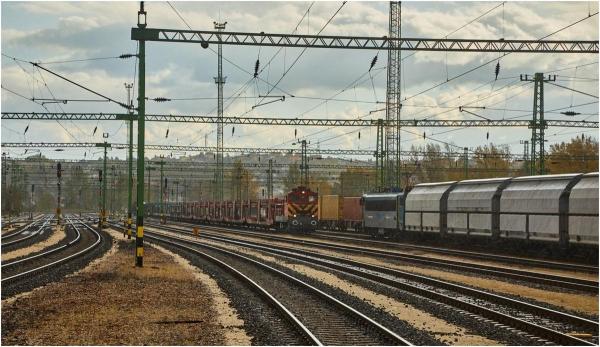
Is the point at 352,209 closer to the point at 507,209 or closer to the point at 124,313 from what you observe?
the point at 507,209

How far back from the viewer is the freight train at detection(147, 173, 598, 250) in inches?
1171

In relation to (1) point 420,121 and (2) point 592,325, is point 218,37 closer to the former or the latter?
(2) point 592,325

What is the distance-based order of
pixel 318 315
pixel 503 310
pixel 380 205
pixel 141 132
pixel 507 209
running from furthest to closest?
pixel 380 205 < pixel 507 209 < pixel 141 132 < pixel 503 310 < pixel 318 315

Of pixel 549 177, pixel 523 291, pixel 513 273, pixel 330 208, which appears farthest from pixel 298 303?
pixel 330 208

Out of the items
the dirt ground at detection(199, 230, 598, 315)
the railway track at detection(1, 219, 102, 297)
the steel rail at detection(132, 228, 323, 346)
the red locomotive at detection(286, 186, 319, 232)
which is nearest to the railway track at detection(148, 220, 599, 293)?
the dirt ground at detection(199, 230, 598, 315)

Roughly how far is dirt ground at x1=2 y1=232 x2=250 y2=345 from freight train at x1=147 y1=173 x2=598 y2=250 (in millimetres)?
14044

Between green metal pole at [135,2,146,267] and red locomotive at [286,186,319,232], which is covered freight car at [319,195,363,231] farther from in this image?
green metal pole at [135,2,146,267]

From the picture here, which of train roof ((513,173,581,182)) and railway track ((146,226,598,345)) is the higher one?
train roof ((513,173,581,182))

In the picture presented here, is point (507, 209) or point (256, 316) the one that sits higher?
point (507, 209)

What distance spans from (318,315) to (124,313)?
400 cm

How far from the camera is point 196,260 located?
108 feet

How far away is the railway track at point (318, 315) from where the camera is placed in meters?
13.4

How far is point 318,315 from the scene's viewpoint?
1630 cm

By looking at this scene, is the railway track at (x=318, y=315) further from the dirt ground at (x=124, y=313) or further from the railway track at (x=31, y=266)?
the railway track at (x=31, y=266)
